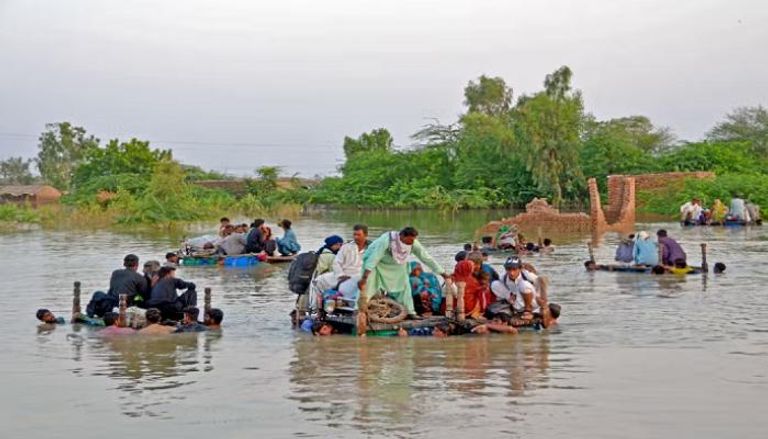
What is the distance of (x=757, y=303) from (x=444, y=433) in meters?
9.44

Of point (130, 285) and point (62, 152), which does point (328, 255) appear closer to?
point (130, 285)

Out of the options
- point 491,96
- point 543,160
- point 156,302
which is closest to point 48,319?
point 156,302

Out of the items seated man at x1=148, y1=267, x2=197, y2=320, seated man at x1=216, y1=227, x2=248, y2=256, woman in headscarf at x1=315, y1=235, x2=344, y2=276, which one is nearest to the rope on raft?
woman in headscarf at x1=315, y1=235, x2=344, y2=276

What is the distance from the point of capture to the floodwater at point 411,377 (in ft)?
27.4

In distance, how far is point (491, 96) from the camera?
75062 mm

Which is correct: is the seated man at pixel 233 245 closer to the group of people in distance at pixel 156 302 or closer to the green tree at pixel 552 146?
the group of people in distance at pixel 156 302

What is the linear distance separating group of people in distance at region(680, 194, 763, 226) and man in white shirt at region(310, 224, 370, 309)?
2658 centimetres

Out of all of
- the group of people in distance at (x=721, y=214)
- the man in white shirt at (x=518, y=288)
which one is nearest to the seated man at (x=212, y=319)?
the man in white shirt at (x=518, y=288)

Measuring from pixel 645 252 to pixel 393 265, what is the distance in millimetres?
9007

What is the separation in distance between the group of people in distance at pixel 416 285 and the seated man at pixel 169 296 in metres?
1.63

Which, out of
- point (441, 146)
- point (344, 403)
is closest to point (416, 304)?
point (344, 403)

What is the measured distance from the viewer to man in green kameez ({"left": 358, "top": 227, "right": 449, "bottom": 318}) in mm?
12242

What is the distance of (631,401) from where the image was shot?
9055 millimetres

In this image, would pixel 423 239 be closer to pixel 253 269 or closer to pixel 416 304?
pixel 253 269
